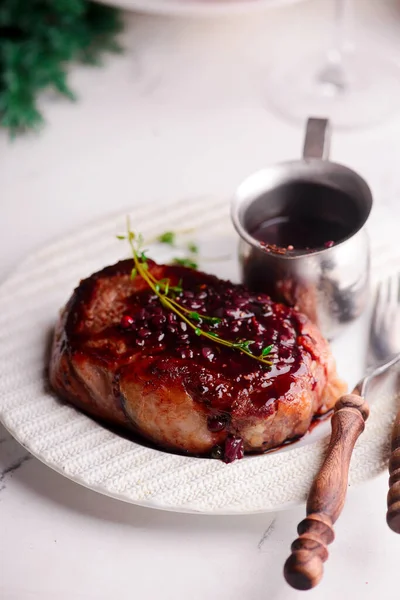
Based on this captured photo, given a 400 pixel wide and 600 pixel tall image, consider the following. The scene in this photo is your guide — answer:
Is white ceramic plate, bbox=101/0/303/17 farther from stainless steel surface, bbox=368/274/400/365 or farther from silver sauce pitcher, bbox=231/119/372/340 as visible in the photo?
stainless steel surface, bbox=368/274/400/365

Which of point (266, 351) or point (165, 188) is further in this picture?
point (165, 188)

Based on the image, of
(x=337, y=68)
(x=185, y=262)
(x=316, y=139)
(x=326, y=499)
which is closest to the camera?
(x=326, y=499)

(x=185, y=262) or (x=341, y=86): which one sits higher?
(x=341, y=86)

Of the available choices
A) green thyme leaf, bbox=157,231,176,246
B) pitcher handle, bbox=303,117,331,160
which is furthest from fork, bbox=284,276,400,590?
green thyme leaf, bbox=157,231,176,246

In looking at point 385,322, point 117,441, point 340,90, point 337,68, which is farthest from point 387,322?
point 337,68

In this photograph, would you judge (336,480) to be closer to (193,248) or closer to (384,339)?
(384,339)

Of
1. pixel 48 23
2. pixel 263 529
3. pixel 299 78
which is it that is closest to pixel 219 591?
pixel 263 529

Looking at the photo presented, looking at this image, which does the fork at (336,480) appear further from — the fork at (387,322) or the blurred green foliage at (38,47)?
the blurred green foliage at (38,47)

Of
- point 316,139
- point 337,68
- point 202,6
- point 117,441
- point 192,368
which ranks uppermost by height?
point 202,6
